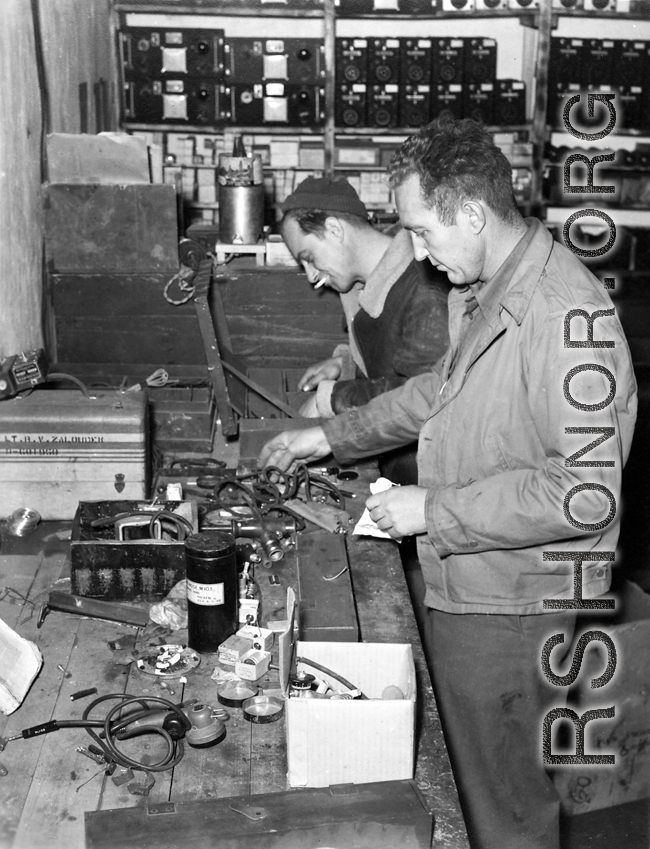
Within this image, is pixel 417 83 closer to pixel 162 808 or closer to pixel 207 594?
pixel 207 594

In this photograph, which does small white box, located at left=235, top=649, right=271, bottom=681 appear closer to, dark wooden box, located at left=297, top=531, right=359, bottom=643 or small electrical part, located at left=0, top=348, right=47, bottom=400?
dark wooden box, located at left=297, top=531, right=359, bottom=643

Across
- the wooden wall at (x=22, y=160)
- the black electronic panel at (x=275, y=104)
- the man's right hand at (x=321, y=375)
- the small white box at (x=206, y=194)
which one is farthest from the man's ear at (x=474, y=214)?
the small white box at (x=206, y=194)

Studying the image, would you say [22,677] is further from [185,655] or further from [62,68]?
[62,68]

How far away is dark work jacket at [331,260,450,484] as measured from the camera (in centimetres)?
240

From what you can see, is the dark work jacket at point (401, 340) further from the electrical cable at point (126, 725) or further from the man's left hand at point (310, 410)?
the electrical cable at point (126, 725)

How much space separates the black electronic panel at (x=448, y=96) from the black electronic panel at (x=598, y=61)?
0.90 metres

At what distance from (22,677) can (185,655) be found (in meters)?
0.28

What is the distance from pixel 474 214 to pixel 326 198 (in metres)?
1.18

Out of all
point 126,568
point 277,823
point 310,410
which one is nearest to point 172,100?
point 310,410

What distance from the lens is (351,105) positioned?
6516mm

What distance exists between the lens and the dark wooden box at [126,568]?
6.31 ft

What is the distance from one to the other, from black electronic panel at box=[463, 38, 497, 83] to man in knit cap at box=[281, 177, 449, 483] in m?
4.08

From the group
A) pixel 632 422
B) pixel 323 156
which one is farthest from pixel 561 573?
pixel 323 156

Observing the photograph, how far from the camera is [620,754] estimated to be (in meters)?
2.67
